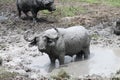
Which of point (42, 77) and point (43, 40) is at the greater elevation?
point (43, 40)

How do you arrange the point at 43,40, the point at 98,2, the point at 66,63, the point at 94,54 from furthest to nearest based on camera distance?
the point at 98,2 < the point at 94,54 < the point at 66,63 < the point at 43,40

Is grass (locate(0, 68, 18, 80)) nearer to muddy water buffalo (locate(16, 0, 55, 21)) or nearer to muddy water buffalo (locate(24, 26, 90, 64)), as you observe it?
muddy water buffalo (locate(24, 26, 90, 64))

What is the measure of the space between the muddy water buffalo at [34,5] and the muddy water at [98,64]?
432 centimetres

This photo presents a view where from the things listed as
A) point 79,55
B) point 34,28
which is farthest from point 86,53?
point 34,28

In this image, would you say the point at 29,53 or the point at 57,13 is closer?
the point at 29,53

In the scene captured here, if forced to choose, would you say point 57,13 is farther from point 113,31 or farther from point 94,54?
point 94,54

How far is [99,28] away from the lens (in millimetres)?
16578

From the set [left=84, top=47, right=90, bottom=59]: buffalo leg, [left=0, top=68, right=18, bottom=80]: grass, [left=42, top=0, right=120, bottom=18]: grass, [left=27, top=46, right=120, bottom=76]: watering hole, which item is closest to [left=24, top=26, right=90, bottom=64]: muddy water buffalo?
[left=84, top=47, right=90, bottom=59]: buffalo leg

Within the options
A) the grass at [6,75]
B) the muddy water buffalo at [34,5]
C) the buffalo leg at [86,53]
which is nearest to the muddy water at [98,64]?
the buffalo leg at [86,53]

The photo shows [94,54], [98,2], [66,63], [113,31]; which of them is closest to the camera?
[66,63]

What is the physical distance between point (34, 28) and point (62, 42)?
17.2ft

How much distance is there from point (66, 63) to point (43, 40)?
4.30 feet

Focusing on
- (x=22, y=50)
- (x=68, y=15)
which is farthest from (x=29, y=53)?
(x=68, y=15)

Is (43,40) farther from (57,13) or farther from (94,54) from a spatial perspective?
(57,13)
